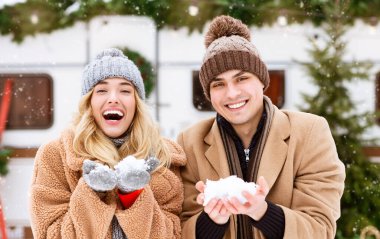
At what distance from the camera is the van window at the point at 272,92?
5973mm

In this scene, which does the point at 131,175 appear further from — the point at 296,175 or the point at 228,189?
the point at 296,175

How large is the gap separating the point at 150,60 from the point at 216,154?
3451 mm

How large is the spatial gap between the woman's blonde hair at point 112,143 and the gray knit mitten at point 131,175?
0.63 feet

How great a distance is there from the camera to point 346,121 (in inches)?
212

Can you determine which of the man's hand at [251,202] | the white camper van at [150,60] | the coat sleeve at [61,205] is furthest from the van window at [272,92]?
the man's hand at [251,202]

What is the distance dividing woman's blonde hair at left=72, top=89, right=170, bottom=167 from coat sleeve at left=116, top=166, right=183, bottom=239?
101mm

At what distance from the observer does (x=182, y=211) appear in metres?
2.57

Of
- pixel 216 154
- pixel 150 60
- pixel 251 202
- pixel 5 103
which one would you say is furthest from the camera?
pixel 5 103

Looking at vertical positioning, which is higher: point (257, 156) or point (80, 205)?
point (257, 156)

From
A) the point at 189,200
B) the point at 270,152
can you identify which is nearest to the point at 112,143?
the point at 189,200

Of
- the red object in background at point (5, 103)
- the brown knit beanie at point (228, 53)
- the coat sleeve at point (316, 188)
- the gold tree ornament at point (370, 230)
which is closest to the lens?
the coat sleeve at point (316, 188)

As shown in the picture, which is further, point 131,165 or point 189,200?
point 189,200

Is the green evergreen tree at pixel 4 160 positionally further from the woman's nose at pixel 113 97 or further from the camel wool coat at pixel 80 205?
the woman's nose at pixel 113 97

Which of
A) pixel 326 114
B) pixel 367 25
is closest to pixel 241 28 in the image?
pixel 326 114
